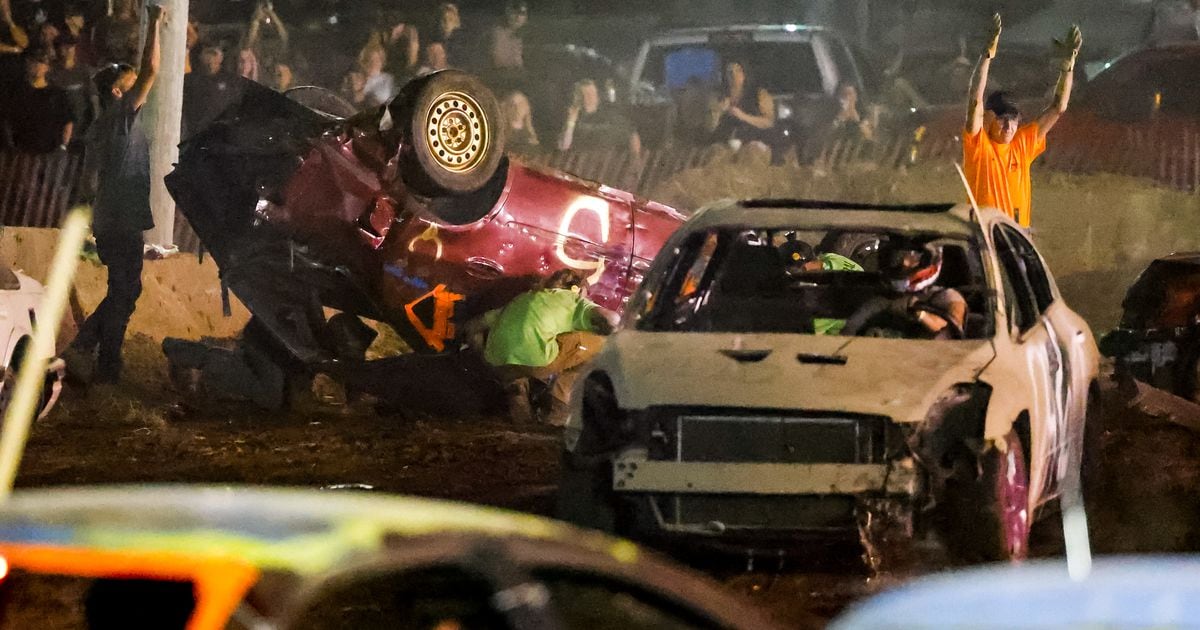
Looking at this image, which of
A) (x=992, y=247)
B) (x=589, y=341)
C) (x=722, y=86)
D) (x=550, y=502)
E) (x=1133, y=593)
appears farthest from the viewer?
(x=722, y=86)

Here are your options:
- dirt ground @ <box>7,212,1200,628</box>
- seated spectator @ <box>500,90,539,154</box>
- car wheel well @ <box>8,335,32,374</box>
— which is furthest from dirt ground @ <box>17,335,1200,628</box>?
seated spectator @ <box>500,90,539,154</box>

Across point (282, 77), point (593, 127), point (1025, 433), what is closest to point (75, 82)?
point (282, 77)

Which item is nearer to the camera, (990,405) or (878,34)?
(990,405)

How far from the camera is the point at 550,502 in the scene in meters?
6.14

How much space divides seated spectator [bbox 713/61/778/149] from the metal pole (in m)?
3.20

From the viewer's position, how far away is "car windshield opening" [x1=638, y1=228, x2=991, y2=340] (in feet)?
16.8

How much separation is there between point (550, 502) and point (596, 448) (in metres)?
1.45

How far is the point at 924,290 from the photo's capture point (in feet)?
17.5

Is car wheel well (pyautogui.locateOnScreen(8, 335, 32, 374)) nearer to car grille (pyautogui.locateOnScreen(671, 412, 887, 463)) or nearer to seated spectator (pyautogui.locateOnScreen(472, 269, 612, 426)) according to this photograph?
seated spectator (pyautogui.locateOnScreen(472, 269, 612, 426))

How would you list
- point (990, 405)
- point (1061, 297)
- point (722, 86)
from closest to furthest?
point (990, 405)
point (1061, 297)
point (722, 86)

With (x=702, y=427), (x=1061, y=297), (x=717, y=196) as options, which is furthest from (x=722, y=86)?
(x=702, y=427)

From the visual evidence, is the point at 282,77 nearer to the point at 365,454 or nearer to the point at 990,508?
the point at 365,454

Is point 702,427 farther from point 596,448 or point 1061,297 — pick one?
point 1061,297

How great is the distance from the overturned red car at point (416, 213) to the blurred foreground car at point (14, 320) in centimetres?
114
